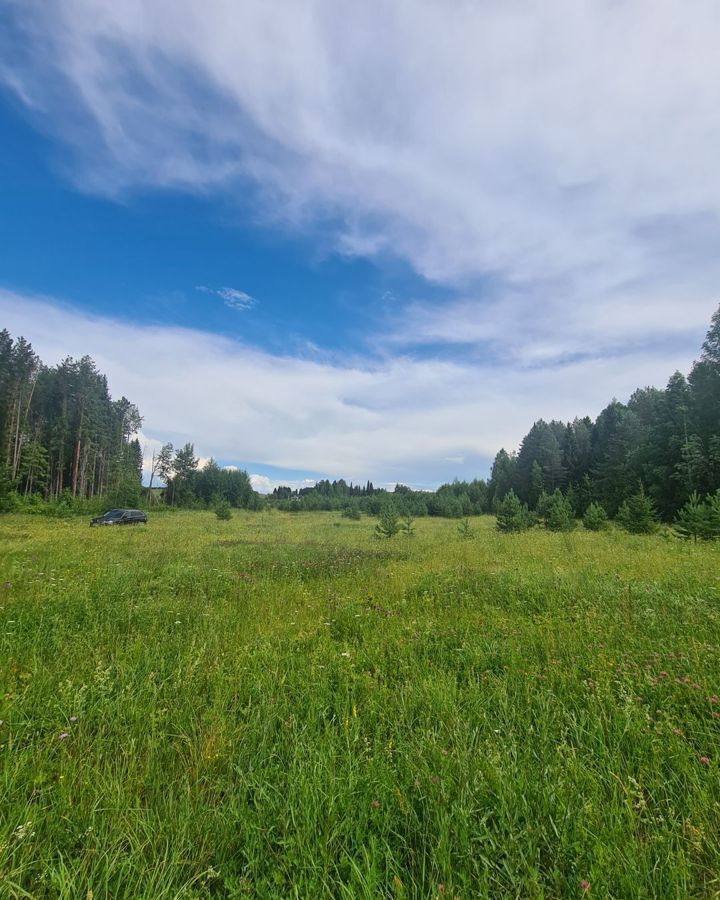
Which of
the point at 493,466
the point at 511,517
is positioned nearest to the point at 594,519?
the point at 511,517

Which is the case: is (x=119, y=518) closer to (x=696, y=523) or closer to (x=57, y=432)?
(x=57, y=432)

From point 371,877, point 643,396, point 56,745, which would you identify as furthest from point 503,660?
point 643,396

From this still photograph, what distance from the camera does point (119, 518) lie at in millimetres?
29812

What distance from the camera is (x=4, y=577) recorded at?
315 inches

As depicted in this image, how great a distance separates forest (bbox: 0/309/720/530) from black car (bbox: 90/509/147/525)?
1044 cm

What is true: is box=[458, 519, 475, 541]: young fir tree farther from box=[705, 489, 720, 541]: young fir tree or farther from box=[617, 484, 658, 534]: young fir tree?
box=[705, 489, 720, 541]: young fir tree

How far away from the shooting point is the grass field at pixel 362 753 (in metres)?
1.82

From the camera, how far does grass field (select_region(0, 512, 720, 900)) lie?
1817 millimetres

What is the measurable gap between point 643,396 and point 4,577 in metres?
59.8

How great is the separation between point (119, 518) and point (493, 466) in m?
70.9

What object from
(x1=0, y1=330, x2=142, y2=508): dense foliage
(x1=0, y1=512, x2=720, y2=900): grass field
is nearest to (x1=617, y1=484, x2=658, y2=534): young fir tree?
(x1=0, y1=512, x2=720, y2=900): grass field

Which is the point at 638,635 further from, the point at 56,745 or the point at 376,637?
the point at 56,745

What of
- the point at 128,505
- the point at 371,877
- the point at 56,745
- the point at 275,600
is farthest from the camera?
the point at 128,505

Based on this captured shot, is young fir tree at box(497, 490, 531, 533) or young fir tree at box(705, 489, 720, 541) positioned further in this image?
young fir tree at box(497, 490, 531, 533)
